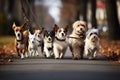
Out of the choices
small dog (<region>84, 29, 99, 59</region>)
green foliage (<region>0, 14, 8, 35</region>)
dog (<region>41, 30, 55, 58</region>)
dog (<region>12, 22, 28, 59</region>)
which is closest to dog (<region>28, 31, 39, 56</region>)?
dog (<region>12, 22, 28, 59</region>)

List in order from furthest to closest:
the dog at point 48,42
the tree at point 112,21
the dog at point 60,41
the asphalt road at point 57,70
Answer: the tree at point 112,21 → the dog at point 48,42 → the dog at point 60,41 → the asphalt road at point 57,70

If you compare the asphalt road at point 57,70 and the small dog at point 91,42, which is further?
the small dog at point 91,42

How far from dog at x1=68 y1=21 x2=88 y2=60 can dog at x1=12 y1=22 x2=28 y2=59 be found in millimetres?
1546

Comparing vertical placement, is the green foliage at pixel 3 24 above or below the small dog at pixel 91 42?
above

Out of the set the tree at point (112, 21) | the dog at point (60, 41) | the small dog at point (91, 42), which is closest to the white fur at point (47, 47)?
the dog at point (60, 41)

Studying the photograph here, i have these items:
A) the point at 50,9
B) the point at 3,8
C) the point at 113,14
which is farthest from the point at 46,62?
the point at 50,9

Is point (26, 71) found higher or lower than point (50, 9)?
lower

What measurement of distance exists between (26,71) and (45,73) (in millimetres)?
828

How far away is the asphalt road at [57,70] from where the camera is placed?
13.0m

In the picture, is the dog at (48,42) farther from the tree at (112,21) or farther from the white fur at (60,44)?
the tree at (112,21)

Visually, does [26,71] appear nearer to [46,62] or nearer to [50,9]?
[46,62]

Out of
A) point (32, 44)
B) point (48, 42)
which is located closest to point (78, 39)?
point (48, 42)

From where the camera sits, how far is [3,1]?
2970 inches

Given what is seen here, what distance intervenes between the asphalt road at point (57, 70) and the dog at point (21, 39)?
382 millimetres
